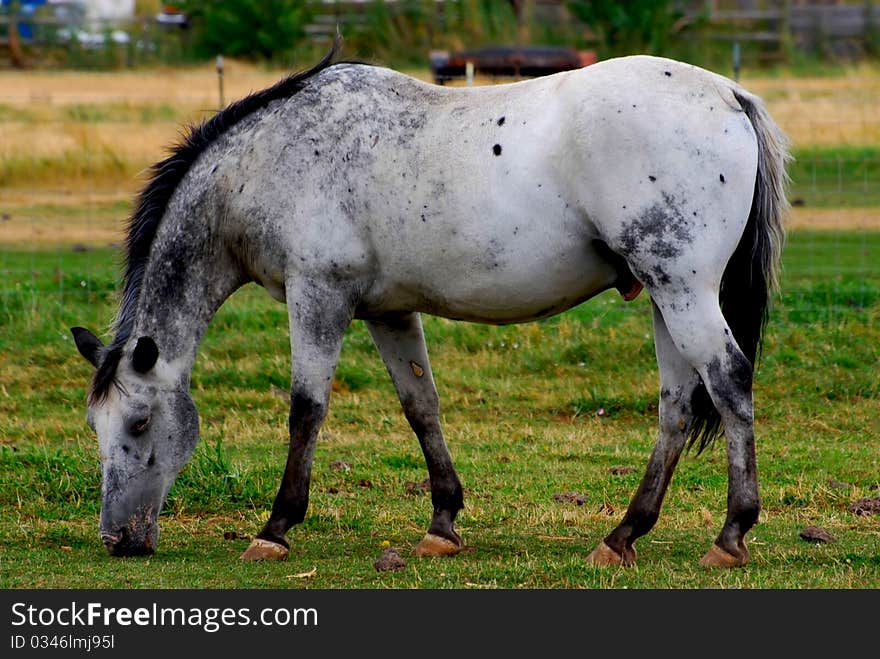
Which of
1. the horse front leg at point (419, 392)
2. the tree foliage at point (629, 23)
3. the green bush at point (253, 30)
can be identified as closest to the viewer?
the horse front leg at point (419, 392)

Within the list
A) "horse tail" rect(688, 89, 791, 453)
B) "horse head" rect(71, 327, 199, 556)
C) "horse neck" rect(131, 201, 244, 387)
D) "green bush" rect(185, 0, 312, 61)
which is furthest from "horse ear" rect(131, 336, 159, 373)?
"green bush" rect(185, 0, 312, 61)

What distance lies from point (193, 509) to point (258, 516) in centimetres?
35

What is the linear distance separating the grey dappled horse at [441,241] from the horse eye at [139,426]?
0.5 inches

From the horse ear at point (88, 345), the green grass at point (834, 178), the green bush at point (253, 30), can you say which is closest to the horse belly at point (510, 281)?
the horse ear at point (88, 345)

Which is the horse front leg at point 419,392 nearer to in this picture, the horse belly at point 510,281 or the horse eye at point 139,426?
the horse belly at point 510,281

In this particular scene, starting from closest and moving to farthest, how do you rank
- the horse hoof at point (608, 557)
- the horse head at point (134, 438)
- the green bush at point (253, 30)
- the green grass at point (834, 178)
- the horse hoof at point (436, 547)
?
1. the horse hoof at point (608, 557)
2. the horse head at point (134, 438)
3. the horse hoof at point (436, 547)
4. the green grass at point (834, 178)
5. the green bush at point (253, 30)

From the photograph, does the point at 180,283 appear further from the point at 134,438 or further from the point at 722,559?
the point at 722,559

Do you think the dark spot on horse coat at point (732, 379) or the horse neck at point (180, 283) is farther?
the horse neck at point (180, 283)

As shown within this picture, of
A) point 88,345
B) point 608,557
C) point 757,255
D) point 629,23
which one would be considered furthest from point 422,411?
point 629,23

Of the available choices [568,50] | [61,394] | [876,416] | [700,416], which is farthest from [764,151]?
[568,50]

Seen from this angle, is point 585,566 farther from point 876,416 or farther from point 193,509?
point 876,416

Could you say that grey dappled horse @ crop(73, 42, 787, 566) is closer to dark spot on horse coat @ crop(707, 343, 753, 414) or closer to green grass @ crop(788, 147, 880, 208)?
dark spot on horse coat @ crop(707, 343, 753, 414)

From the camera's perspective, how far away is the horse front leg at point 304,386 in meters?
5.90

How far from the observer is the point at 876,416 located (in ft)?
29.3
